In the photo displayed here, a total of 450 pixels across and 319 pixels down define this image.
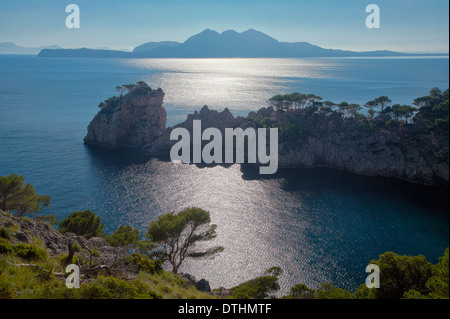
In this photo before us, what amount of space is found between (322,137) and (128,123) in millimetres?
52818

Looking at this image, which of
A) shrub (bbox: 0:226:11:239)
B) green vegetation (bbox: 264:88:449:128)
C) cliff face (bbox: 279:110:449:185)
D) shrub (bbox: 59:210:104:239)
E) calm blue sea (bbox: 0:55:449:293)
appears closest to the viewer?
shrub (bbox: 0:226:11:239)

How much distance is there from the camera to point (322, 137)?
228 ft

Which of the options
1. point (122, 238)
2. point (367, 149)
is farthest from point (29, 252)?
point (367, 149)

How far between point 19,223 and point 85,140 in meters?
67.2

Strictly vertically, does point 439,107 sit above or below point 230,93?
below

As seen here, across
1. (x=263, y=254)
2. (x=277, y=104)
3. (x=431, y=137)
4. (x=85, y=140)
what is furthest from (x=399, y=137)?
(x=85, y=140)

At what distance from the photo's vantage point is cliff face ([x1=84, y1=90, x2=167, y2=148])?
3206 inches

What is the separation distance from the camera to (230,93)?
500 ft

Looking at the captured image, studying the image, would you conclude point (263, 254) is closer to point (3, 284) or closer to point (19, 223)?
point (19, 223)

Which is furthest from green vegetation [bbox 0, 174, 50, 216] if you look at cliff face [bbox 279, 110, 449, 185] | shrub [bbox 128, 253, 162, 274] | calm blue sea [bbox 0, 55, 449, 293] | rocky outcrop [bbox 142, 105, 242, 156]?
cliff face [bbox 279, 110, 449, 185]

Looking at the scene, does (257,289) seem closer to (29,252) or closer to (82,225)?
(29,252)

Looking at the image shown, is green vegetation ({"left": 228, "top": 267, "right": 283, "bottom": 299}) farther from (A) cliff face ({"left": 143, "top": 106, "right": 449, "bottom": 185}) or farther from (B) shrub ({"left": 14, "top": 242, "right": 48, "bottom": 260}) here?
(A) cliff face ({"left": 143, "top": 106, "right": 449, "bottom": 185})
